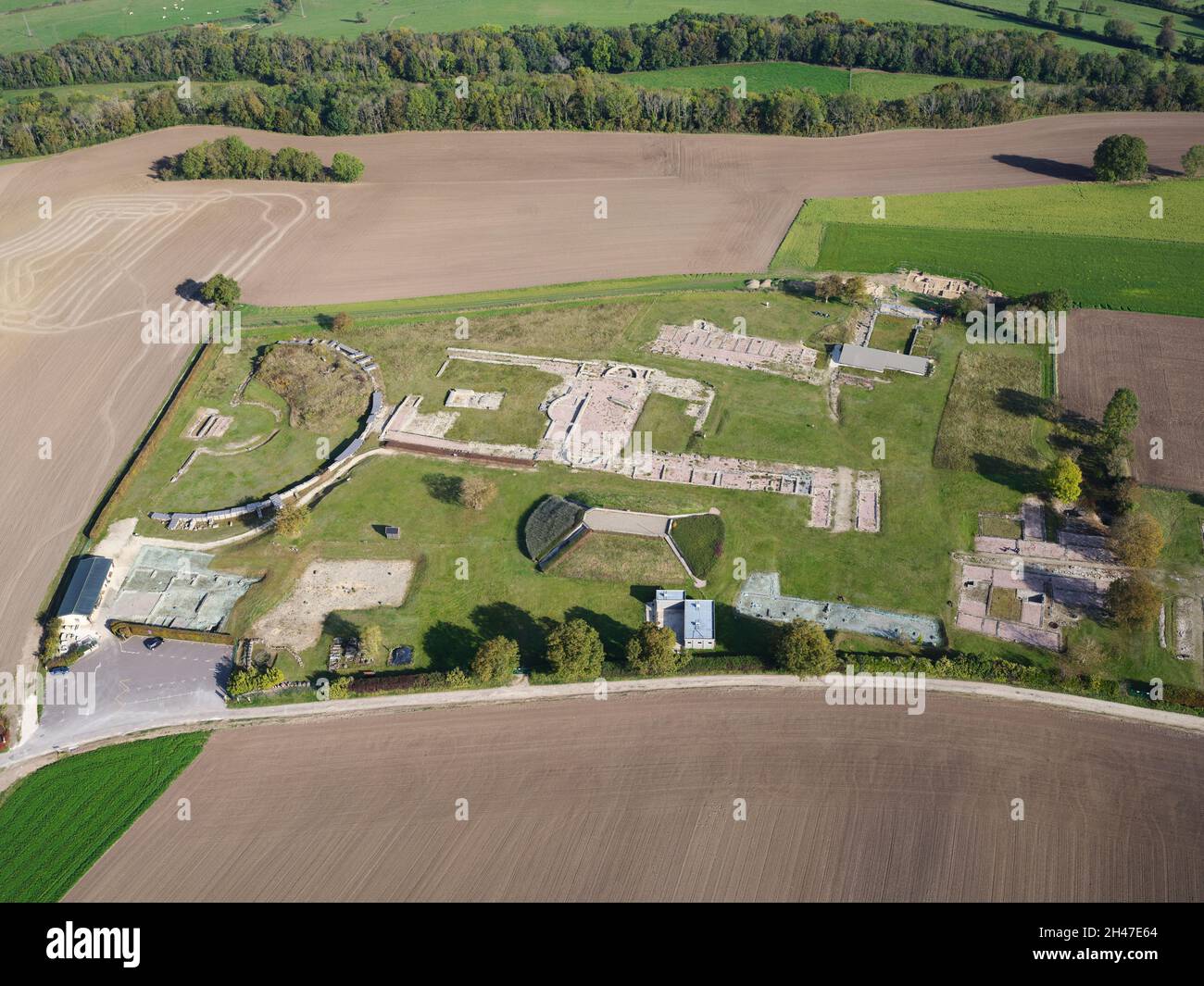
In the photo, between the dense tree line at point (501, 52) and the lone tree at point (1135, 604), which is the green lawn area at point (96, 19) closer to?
the dense tree line at point (501, 52)

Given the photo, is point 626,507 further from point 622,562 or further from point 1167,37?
point 1167,37

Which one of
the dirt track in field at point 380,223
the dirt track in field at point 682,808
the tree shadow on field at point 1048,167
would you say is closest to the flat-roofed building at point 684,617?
the dirt track in field at point 682,808

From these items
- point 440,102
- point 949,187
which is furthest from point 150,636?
point 949,187

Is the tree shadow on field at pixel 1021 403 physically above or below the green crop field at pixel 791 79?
below

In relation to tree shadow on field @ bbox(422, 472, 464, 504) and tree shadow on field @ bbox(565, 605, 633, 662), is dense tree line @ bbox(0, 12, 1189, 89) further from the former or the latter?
tree shadow on field @ bbox(565, 605, 633, 662)

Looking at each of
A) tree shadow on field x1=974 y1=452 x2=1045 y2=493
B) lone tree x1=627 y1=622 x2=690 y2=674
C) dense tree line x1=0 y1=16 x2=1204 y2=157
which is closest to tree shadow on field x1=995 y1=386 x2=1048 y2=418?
tree shadow on field x1=974 y1=452 x2=1045 y2=493

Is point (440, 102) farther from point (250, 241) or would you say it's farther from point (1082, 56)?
point (1082, 56)

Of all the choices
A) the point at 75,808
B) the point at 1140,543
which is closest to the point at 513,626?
the point at 75,808
